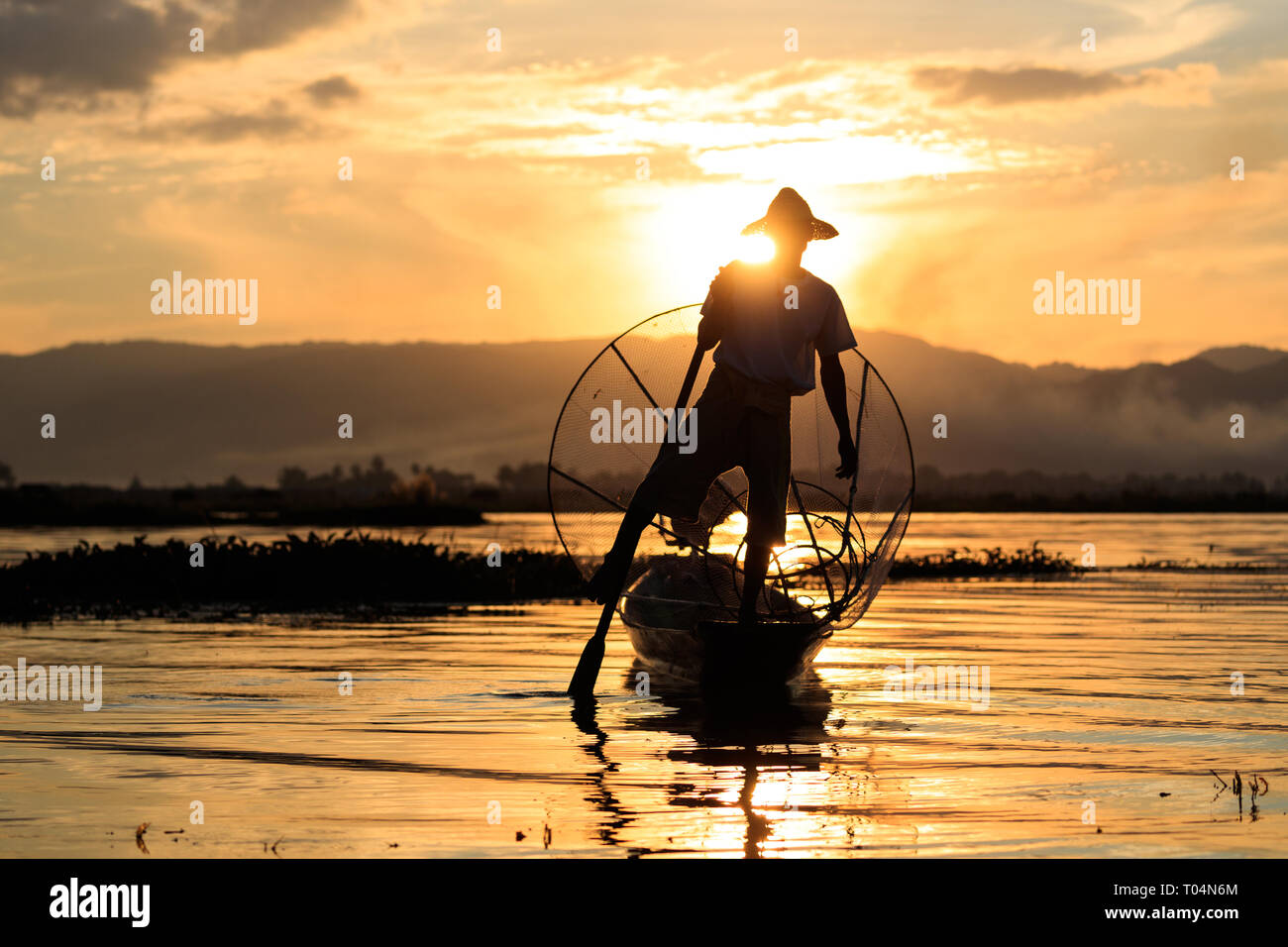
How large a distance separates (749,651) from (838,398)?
2121mm

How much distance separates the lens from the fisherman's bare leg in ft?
37.8

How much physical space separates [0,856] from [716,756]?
4.12m

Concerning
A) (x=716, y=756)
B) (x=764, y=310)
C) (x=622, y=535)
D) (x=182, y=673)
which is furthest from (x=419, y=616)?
(x=716, y=756)

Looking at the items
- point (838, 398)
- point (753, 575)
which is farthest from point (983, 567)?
point (753, 575)

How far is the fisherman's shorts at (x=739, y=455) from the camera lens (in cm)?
1129

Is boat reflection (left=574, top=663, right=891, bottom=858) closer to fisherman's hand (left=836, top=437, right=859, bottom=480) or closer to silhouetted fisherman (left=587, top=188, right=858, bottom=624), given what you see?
silhouetted fisherman (left=587, top=188, right=858, bottom=624)

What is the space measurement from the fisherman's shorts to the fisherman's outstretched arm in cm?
42

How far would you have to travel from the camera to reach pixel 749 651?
11.3m

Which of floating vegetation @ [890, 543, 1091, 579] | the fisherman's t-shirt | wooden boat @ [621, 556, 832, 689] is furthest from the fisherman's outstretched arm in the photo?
floating vegetation @ [890, 543, 1091, 579]

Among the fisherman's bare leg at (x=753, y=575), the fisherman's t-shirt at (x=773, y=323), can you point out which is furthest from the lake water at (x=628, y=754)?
the fisherman's t-shirt at (x=773, y=323)

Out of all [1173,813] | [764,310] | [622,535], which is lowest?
[1173,813]

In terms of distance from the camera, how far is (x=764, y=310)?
440 inches
